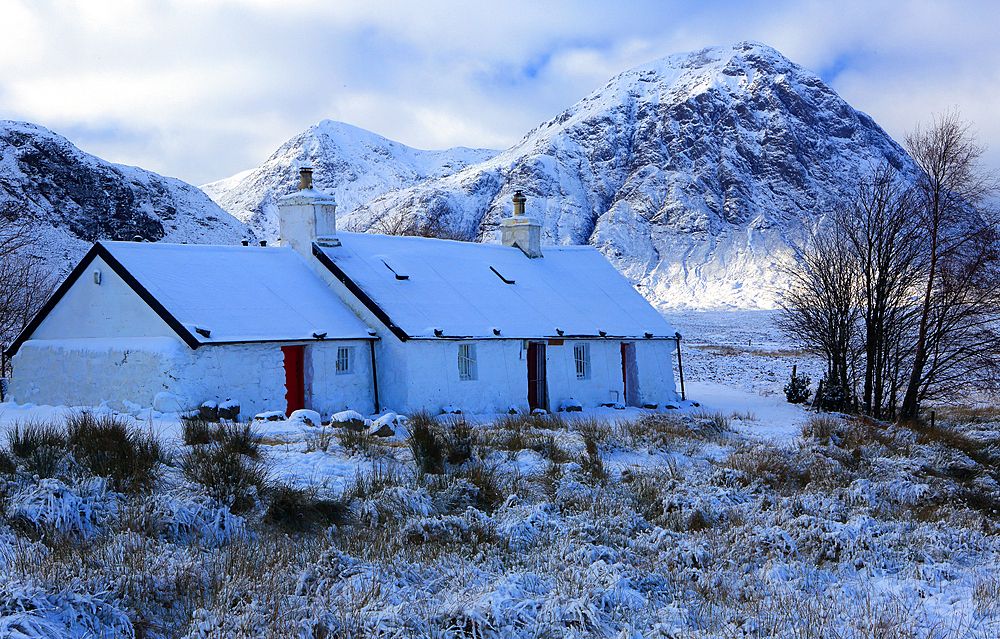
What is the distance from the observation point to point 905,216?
22891mm

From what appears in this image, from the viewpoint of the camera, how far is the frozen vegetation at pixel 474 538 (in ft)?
20.4

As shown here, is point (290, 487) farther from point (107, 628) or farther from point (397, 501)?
point (107, 628)

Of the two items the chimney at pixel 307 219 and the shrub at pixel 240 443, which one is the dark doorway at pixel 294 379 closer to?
the chimney at pixel 307 219

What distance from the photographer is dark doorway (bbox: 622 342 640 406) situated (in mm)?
26234

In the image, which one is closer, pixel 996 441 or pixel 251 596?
pixel 251 596

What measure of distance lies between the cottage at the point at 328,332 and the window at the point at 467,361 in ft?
0.10

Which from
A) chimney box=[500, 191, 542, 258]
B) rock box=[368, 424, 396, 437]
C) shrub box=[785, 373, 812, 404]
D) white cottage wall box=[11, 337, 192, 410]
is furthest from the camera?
chimney box=[500, 191, 542, 258]

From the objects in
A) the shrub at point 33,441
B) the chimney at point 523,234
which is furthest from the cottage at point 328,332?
the shrub at point 33,441

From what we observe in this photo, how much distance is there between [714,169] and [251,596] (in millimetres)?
194347

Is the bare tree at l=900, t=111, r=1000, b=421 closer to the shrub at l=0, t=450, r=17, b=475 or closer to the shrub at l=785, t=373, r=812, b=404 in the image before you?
the shrub at l=785, t=373, r=812, b=404

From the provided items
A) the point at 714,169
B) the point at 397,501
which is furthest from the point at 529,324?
the point at 714,169

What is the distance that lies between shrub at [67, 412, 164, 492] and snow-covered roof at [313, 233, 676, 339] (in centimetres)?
1000

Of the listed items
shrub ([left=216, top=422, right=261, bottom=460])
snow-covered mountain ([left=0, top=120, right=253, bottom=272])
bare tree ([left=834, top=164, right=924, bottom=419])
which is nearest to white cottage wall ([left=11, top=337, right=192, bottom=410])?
shrub ([left=216, top=422, right=261, bottom=460])

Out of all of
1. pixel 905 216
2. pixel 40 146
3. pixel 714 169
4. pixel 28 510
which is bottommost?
pixel 28 510
